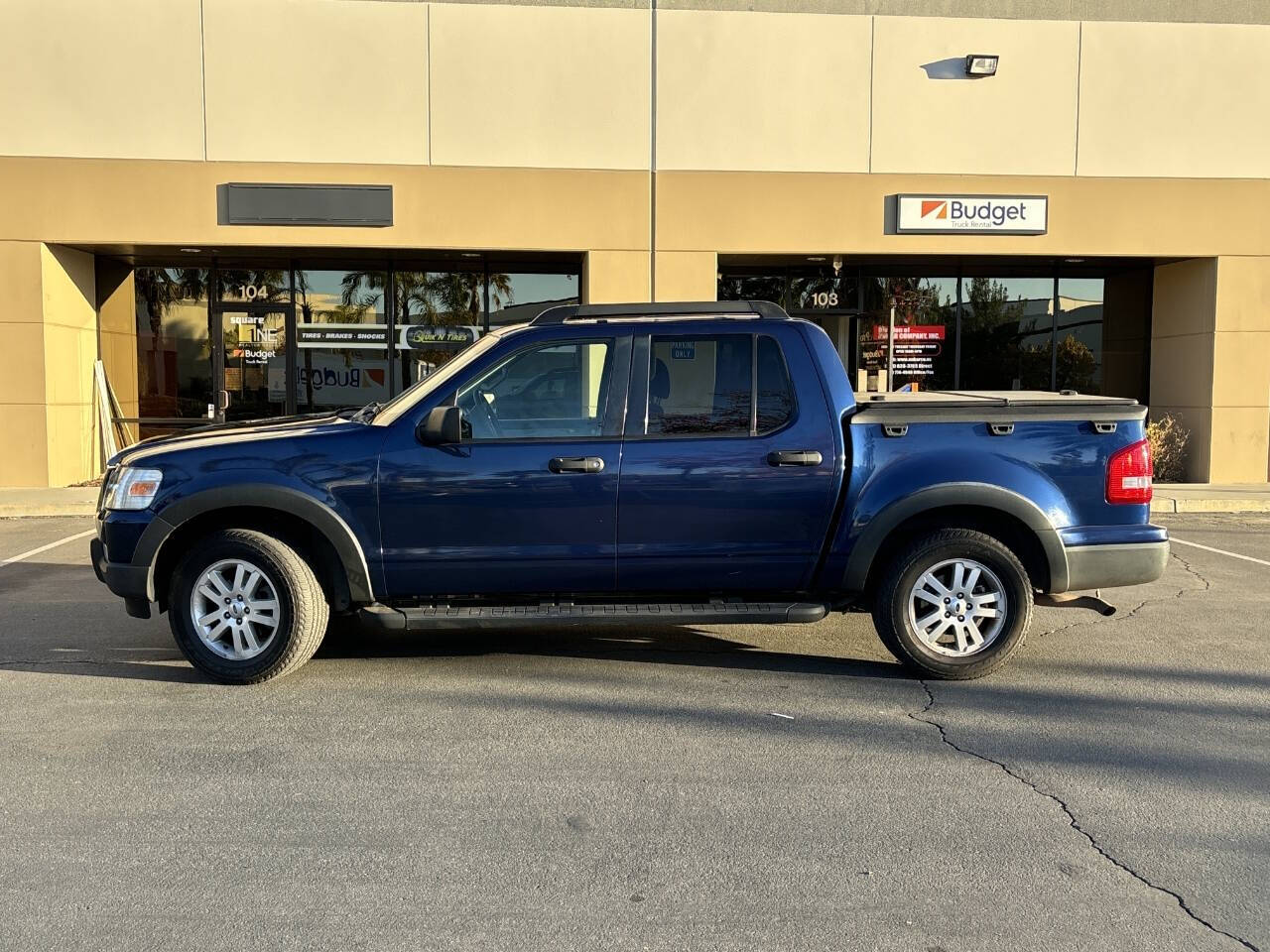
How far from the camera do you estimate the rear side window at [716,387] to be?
18.6 ft

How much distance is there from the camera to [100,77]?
545 inches

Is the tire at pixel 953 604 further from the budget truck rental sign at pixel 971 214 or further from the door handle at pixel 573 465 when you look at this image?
the budget truck rental sign at pixel 971 214

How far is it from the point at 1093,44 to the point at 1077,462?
11517 mm

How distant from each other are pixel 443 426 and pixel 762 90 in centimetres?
1072

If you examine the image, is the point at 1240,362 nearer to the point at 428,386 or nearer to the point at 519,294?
the point at 519,294

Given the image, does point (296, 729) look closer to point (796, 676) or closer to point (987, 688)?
point (796, 676)

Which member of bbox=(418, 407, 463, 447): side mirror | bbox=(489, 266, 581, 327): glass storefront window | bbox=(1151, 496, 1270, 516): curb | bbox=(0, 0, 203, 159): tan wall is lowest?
bbox=(1151, 496, 1270, 516): curb

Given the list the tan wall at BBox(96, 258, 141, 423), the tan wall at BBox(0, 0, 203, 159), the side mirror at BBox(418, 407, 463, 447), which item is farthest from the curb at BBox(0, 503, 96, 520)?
the side mirror at BBox(418, 407, 463, 447)

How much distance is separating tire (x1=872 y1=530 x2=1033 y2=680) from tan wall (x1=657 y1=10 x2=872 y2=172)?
397 inches

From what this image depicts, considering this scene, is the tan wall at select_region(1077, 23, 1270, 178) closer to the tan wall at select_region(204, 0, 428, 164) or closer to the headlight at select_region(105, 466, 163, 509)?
the tan wall at select_region(204, 0, 428, 164)

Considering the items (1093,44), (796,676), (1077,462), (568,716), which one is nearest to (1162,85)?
(1093,44)

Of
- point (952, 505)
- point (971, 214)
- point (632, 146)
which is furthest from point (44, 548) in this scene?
point (971, 214)

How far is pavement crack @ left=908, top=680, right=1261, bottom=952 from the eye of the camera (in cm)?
325

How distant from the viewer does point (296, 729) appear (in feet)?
16.3
